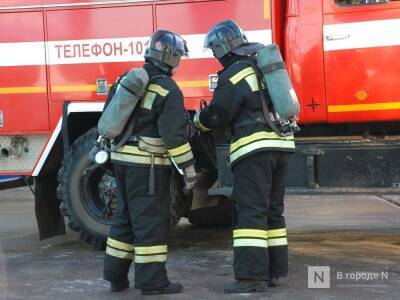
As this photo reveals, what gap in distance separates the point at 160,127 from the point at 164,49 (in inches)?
23.4

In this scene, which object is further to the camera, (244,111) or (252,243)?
(244,111)

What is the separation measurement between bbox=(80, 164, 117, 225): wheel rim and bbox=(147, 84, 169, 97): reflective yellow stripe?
1.58 meters

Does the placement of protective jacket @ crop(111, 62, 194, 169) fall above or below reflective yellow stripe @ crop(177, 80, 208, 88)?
below

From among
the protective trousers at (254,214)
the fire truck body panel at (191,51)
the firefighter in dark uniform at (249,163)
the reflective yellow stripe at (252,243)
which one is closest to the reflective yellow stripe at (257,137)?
the firefighter in dark uniform at (249,163)

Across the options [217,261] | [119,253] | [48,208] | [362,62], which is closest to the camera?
[119,253]

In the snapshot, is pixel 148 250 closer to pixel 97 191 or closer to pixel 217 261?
pixel 217 261

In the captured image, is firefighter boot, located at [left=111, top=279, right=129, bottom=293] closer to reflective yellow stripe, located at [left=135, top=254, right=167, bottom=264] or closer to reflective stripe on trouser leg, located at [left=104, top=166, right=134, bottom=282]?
reflective stripe on trouser leg, located at [left=104, top=166, right=134, bottom=282]

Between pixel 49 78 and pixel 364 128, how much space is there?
3.02 meters

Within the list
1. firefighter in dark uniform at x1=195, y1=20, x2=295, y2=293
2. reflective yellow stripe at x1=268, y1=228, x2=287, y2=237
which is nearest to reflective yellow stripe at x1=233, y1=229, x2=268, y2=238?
firefighter in dark uniform at x1=195, y1=20, x2=295, y2=293

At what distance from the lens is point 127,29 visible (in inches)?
231

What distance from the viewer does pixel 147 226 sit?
450cm

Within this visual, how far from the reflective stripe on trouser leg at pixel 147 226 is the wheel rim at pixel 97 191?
1.42m

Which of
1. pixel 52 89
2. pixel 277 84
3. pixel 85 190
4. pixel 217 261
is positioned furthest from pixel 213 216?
pixel 277 84

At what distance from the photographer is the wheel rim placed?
5.96 meters
